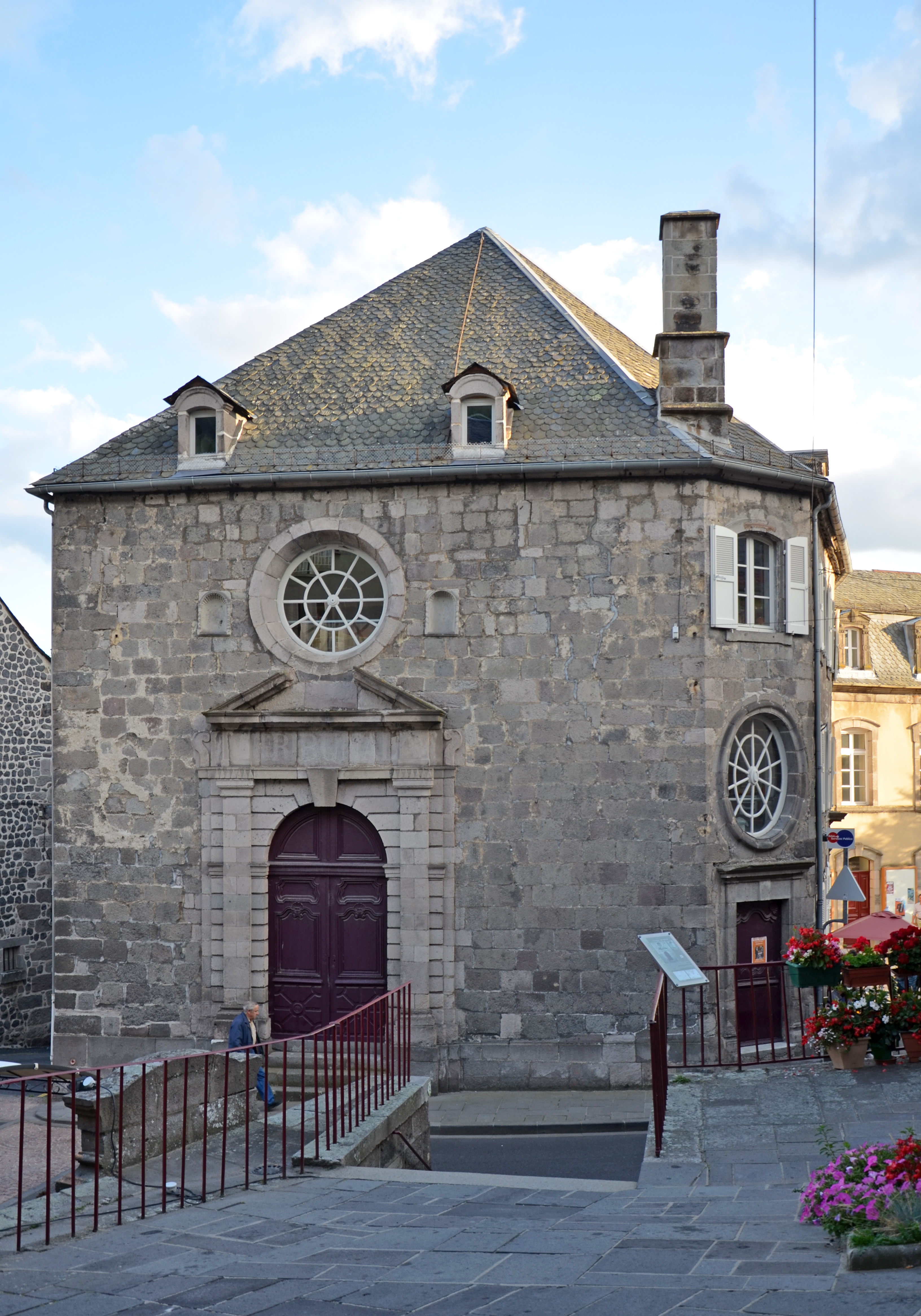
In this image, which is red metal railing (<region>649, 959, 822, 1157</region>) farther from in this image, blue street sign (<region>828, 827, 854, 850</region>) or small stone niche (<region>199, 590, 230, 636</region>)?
small stone niche (<region>199, 590, 230, 636</region>)

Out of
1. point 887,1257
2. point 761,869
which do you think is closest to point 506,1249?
point 887,1257

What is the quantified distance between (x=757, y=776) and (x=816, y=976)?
464cm

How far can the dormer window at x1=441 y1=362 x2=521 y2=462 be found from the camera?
1463 centimetres

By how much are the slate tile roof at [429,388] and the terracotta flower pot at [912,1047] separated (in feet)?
22.6

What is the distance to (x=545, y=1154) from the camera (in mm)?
11836

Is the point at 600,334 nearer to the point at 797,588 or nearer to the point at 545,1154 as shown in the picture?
the point at 797,588

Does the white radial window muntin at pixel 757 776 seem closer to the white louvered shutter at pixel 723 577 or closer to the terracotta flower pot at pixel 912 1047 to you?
the white louvered shutter at pixel 723 577

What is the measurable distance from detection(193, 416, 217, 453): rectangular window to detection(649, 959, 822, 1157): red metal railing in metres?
8.51

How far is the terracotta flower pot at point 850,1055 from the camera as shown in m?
10.3

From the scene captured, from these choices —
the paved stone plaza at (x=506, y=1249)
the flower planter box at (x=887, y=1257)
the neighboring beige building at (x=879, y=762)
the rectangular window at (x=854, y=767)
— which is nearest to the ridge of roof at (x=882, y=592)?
the neighboring beige building at (x=879, y=762)

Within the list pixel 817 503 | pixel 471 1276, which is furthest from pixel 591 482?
pixel 471 1276

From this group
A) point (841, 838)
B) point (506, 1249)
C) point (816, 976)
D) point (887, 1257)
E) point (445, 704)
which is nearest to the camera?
point (887, 1257)

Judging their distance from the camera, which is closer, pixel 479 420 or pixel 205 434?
pixel 479 420

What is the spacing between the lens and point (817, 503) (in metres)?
15.9
